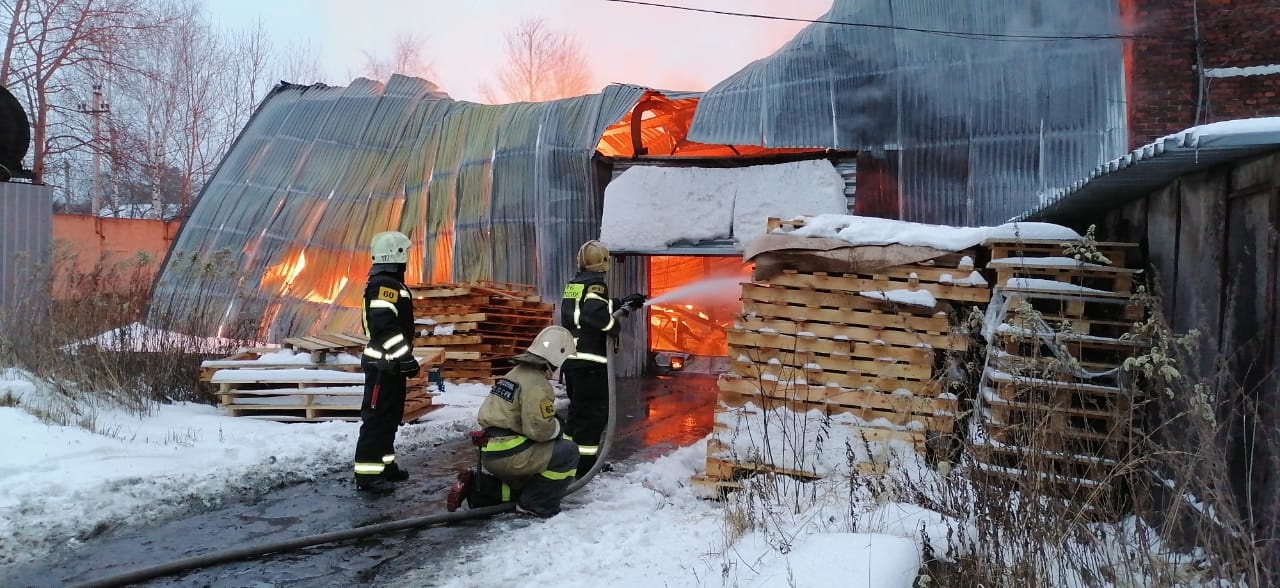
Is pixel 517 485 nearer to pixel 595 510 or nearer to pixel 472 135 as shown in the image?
pixel 595 510

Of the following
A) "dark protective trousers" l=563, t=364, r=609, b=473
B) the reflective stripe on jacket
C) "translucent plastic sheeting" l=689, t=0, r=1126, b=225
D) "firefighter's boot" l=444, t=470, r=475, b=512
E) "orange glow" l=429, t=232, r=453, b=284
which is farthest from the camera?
"orange glow" l=429, t=232, r=453, b=284

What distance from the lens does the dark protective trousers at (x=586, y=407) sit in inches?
250

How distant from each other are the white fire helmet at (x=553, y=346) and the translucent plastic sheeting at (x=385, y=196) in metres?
9.09

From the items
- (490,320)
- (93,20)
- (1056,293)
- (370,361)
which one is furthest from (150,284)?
(93,20)

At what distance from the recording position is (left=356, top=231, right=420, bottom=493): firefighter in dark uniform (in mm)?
5859

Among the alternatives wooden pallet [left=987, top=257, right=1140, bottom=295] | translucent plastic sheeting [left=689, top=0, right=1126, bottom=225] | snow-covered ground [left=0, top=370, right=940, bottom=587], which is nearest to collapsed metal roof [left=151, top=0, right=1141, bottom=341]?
translucent plastic sheeting [left=689, top=0, right=1126, bottom=225]

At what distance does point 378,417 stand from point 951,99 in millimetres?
9911

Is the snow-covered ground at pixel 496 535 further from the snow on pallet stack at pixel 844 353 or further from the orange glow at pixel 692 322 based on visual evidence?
the orange glow at pixel 692 322

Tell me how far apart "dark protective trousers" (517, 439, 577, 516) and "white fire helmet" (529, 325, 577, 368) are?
58 centimetres

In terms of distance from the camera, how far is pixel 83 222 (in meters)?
20.1

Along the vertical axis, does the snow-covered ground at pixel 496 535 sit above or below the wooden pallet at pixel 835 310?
below

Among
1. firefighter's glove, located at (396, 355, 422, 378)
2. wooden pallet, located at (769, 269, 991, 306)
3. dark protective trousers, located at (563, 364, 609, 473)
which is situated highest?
wooden pallet, located at (769, 269, 991, 306)

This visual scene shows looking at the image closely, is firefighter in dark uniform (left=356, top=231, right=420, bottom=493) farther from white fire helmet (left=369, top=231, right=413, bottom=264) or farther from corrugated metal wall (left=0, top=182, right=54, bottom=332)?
corrugated metal wall (left=0, top=182, right=54, bottom=332)

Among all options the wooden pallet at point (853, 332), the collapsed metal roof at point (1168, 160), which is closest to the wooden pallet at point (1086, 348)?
the wooden pallet at point (853, 332)
